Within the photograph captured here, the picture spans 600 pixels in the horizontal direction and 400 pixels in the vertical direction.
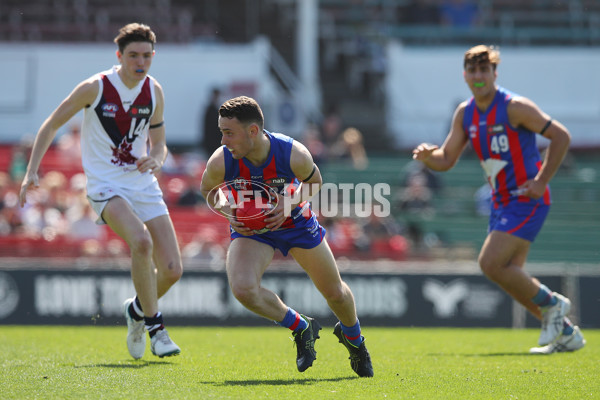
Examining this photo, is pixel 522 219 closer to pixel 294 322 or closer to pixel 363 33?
pixel 294 322

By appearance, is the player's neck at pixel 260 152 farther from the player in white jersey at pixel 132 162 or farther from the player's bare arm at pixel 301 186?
the player in white jersey at pixel 132 162

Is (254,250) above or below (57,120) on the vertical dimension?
below

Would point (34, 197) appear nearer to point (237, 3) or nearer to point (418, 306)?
point (418, 306)

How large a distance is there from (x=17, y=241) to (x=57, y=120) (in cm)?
613

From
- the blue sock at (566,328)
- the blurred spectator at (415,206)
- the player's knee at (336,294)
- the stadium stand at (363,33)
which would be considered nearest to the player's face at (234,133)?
the player's knee at (336,294)

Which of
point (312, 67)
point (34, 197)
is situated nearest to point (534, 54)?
point (312, 67)

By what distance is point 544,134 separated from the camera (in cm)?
781

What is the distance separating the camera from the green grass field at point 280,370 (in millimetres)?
5363

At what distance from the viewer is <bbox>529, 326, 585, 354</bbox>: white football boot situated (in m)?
7.98

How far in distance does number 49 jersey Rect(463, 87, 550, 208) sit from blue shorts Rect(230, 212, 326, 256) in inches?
96.3

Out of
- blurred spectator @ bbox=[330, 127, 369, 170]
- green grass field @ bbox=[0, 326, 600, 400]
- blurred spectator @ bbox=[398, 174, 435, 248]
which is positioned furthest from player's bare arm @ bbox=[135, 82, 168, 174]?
blurred spectator @ bbox=[330, 127, 369, 170]

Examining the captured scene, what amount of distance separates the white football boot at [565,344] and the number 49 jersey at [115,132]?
377 cm

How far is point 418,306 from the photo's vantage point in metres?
12.0

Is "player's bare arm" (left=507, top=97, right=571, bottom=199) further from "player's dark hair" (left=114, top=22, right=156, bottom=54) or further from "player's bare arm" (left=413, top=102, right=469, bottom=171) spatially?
"player's dark hair" (left=114, top=22, right=156, bottom=54)
